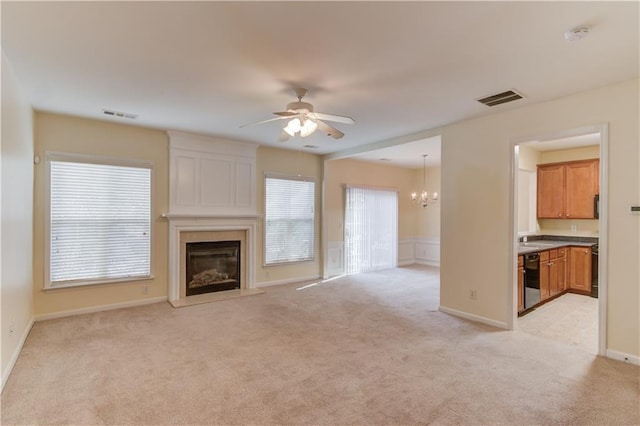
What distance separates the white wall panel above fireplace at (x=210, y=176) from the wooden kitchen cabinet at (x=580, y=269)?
19.0 feet

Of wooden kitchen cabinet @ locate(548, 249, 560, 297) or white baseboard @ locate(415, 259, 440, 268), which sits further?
white baseboard @ locate(415, 259, 440, 268)

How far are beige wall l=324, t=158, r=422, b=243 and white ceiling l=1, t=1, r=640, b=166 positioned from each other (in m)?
3.34

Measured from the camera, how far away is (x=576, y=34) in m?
2.23

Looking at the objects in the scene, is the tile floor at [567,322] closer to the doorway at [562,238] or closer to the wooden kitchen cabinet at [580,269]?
the doorway at [562,238]

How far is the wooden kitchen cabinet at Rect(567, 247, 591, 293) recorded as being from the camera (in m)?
5.53

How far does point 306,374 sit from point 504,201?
123 inches

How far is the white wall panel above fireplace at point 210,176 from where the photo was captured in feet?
17.3

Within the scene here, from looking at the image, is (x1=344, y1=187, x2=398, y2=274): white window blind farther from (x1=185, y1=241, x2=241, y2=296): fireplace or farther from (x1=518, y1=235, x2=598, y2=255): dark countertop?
(x1=518, y1=235, x2=598, y2=255): dark countertop

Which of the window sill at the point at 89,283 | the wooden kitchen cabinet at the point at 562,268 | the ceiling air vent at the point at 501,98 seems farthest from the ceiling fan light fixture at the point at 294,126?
the wooden kitchen cabinet at the point at 562,268

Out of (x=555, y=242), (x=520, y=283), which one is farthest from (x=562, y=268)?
(x=520, y=283)

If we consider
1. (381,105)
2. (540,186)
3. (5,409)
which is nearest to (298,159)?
(381,105)

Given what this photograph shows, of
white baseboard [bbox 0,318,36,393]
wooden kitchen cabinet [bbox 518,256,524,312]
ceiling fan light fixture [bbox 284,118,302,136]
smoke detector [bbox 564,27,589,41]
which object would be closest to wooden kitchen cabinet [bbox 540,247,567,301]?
wooden kitchen cabinet [bbox 518,256,524,312]

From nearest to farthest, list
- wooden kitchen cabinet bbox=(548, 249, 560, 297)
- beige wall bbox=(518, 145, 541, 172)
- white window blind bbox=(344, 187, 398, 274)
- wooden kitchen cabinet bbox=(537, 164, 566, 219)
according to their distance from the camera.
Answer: wooden kitchen cabinet bbox=(548, 249, 560, 297) < beige wall bbox=(518, 145, 541, 172) < wooden kitchen cabinet bbox=(537, 164, 566, 219) < white window blind bbox=(344, 187, 398, 274)

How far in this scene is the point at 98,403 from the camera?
2387mm
